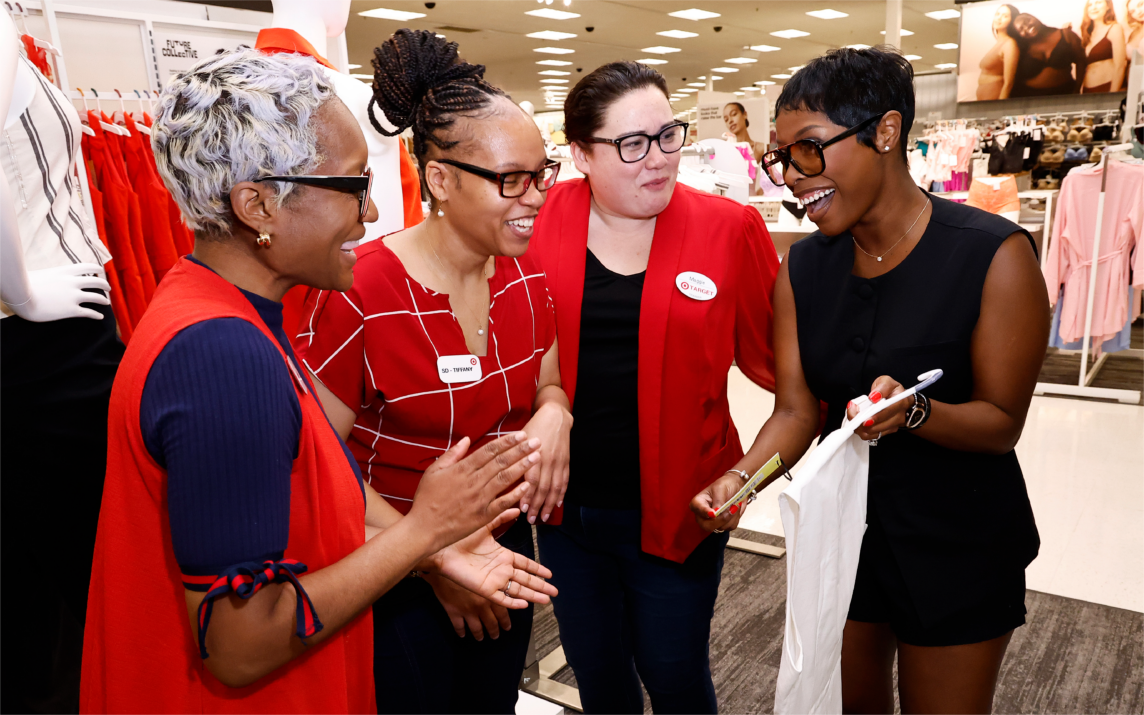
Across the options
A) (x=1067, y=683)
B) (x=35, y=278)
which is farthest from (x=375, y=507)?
(x=1067, y=683)

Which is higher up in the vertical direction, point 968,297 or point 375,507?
point 968,297

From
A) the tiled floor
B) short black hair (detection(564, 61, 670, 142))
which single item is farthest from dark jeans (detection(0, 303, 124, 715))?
the tiled floor

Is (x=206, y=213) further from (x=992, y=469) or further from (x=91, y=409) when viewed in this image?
(x=992, y=469)

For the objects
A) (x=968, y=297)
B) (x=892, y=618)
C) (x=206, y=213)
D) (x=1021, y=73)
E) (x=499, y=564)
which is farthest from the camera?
(x=1021, y=73)

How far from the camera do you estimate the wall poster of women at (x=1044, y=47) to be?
10016 millimetres

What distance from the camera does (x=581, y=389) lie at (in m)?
1.82

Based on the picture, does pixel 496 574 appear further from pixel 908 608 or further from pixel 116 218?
pixel 116 218

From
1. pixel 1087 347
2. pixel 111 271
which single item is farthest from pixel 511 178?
pixel 1087 347

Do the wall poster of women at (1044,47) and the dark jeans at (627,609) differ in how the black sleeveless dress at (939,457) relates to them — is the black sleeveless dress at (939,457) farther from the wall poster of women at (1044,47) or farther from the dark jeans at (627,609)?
the wall poster of women at (1044,47)

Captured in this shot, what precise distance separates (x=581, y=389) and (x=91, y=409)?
111 centimetres

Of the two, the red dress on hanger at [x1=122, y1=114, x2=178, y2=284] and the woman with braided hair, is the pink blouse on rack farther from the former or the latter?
the red dress on hanger at [x1=122, y1=114, x2=178, y2=284]

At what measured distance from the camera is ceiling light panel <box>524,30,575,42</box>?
48.7 feet

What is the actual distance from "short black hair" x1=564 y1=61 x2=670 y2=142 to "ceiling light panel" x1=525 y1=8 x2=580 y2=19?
12040mm

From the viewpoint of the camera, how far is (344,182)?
1.04 m
